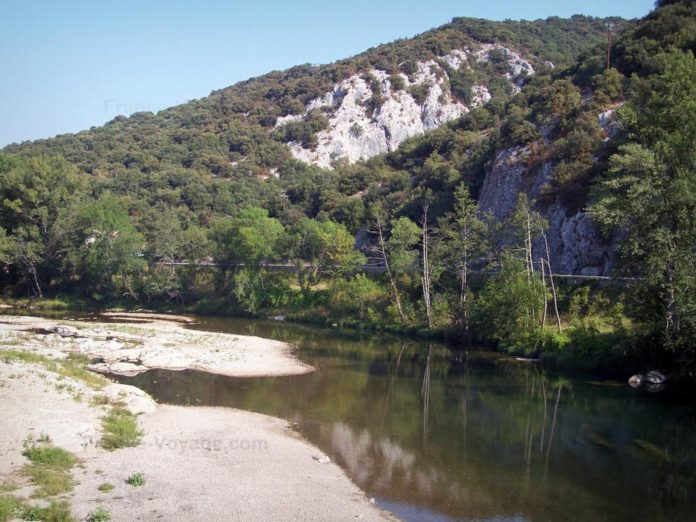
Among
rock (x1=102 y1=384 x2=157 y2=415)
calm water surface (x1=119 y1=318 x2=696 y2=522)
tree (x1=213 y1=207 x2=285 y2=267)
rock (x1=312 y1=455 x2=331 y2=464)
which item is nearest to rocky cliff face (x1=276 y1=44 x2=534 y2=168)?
tree (x1=213 y1=207 x2=285 y2=267)

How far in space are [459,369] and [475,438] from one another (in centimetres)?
1583

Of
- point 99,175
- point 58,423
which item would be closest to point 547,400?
point 58,423

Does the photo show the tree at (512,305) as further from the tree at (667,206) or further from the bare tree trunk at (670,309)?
the bare tree trunk at (670,309)

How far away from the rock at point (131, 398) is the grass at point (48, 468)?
7.09 meters

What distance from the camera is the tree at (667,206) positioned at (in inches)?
1259

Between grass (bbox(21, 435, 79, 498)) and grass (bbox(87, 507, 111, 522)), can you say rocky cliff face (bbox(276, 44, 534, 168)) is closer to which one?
grass (bbox(21, 435, 79, 498))

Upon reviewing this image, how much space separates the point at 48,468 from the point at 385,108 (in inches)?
5969

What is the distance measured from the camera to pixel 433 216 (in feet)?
260

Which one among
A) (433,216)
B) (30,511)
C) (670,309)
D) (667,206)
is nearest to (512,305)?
(670,309)

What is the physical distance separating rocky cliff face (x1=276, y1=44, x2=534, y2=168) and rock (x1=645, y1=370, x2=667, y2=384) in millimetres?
122235

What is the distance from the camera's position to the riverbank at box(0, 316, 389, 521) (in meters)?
16.9

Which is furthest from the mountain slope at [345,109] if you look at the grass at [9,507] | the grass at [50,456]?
the grass at [9,507]

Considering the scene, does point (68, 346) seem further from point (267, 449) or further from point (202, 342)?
point (267, 449)

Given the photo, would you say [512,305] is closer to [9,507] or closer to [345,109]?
[9,507]
